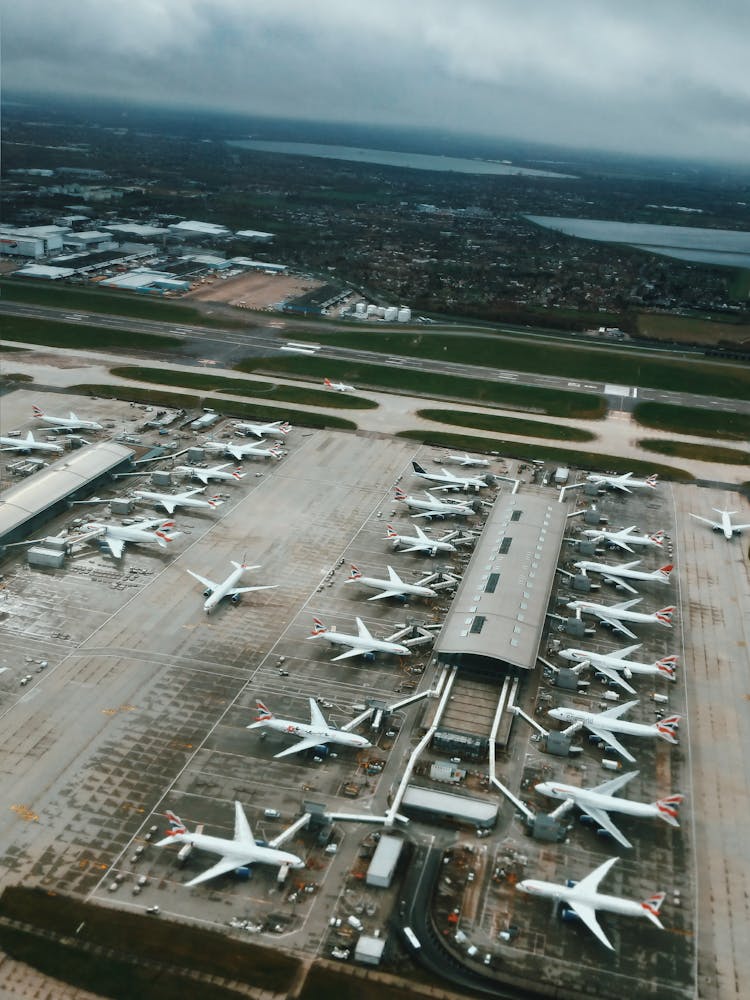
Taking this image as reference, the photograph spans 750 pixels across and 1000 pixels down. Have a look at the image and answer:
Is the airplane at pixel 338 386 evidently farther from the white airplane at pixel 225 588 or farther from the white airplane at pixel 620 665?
the white airplane at pixel 620 665

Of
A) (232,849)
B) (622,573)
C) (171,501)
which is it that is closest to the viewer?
(232,849)

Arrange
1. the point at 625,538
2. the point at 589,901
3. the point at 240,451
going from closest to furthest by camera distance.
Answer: the point at 589,901 < the point at 625,538 < the point at 240,451

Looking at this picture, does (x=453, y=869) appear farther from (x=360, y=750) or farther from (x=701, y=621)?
(x=701, y=621)

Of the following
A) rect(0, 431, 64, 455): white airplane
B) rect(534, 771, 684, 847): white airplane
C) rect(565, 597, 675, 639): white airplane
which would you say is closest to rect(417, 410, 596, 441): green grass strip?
rect(565, 597, 675, 639): white airplane

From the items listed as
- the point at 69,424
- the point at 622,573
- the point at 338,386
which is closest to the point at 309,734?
the point at 622,573

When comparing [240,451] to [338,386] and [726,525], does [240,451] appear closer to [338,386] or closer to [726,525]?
[338,386]

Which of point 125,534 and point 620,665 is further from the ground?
point 125,534

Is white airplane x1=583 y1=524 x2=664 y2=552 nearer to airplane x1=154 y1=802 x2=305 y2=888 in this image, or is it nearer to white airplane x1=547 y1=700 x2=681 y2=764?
white airplane x1=547 y1=700 x2=681 y2=764

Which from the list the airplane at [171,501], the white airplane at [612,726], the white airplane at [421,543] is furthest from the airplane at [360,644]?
the airplane at [171,501]
